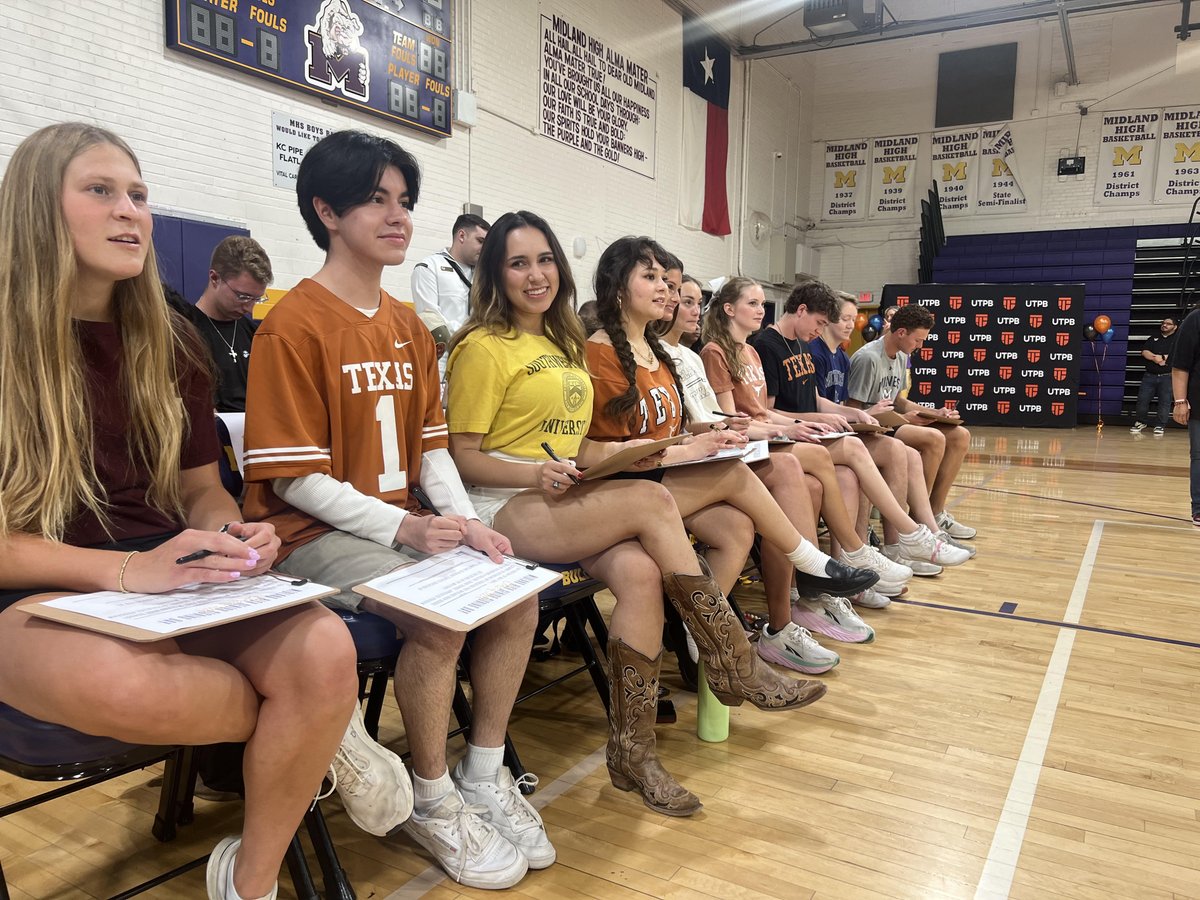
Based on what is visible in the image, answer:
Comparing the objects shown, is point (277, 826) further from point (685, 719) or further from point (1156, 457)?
point (1156, 457)

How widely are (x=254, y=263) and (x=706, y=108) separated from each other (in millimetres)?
9204

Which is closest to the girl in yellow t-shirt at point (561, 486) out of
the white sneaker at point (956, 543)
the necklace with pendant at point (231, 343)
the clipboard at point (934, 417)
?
the necklace with pendant at point (231, 343)

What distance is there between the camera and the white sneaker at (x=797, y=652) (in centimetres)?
272

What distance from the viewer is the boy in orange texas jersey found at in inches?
61.8

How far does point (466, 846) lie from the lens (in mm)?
1598

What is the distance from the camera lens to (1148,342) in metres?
11.6

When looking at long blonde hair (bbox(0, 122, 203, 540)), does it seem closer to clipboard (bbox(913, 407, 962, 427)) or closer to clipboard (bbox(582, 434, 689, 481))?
clipboard (bbox(582, 434, 689, 481))

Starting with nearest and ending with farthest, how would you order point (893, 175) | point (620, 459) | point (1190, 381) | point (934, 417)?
1. point (620, 459)
2. point (934, 417)
3. point (1190, 381)
4. point (893, 175)

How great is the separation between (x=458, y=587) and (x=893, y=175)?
14.3 meters

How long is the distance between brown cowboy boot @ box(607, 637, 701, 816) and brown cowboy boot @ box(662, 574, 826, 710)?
0.15 m

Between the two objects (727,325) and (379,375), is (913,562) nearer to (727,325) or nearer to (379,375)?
(727,325)

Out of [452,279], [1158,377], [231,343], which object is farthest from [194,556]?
[1158,377]

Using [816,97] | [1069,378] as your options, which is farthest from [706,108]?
[1069,378]

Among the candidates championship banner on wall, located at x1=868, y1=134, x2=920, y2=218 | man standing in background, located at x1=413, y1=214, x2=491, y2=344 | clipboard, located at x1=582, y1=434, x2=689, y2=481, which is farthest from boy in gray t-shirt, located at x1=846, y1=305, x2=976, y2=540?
championship banner on wall, located at x1=868, y1=134, x2=920, y2=218
